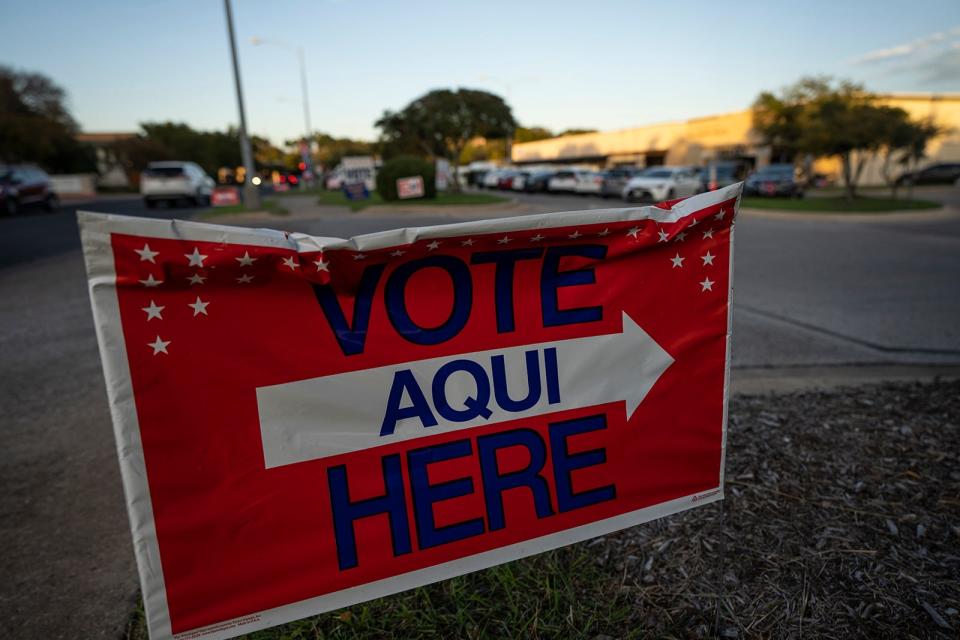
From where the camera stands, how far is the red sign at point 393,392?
139 cm

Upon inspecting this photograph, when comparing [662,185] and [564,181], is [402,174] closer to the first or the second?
[662,185]

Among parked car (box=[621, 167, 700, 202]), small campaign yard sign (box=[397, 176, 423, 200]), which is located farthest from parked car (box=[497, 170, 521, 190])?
small campaign yard sign (box=[397, 176, 423, 200])

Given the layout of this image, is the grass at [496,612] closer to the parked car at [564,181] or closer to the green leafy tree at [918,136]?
the green leafy tree at [918,136]

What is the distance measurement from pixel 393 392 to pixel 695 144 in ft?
171

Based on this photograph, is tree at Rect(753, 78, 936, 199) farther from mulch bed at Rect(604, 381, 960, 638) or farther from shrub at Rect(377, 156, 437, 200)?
mulch bed at Rect(604, 381, 960, 638)

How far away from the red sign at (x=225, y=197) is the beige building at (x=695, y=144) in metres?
32.8

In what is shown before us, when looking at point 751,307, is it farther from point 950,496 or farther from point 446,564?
point 446,564

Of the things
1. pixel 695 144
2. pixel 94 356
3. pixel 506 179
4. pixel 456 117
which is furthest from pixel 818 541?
pixel 695 144

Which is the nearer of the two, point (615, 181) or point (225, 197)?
point (225, 197)

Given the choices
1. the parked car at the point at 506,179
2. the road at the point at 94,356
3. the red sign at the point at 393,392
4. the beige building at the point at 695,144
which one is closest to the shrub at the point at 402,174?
the parked car at the point at 506,179

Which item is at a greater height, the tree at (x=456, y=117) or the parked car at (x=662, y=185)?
the tree at (x=456, y=117)

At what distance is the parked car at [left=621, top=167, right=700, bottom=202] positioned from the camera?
2297 centimetres

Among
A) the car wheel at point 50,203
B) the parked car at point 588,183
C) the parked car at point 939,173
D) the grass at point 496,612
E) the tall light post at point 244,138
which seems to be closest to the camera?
the grass at point 496,612

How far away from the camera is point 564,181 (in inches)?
1185
